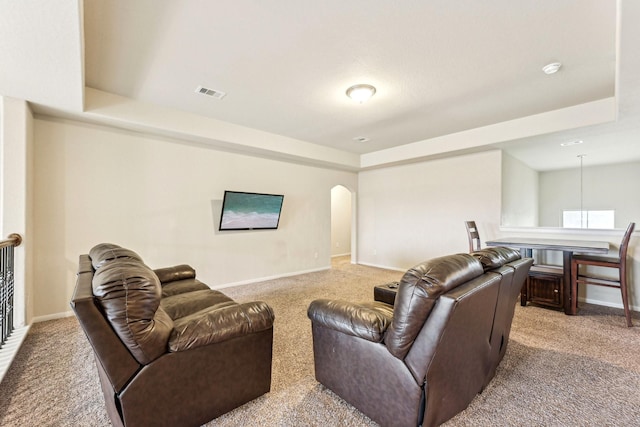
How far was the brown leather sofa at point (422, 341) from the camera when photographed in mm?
1377

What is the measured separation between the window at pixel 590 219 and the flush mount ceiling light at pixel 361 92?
25.3 feet

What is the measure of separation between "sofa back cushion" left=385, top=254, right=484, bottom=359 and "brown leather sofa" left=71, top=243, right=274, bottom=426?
0.84 m

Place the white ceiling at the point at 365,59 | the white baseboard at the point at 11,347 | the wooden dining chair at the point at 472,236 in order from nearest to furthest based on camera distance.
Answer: the white ceiling at the point at 365,59 < the white baseboard at the point at 11,347 < the wooden dining chair at the point at 472,236

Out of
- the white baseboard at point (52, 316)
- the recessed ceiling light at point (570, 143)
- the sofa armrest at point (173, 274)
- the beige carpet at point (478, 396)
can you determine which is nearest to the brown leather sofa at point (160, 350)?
the beige carpet at point (478, 396)

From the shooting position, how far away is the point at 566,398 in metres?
1.90

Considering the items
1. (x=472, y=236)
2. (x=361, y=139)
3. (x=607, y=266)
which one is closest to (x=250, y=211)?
(x=361, y=139)

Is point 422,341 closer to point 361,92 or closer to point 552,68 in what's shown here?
point 361,92

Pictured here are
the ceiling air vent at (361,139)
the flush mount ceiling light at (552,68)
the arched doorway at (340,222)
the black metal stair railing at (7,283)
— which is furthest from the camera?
the arched doorway at (340,222)

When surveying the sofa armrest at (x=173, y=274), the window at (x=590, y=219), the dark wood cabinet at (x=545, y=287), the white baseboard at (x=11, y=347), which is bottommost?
the white baseboard at (x=11, y=347)

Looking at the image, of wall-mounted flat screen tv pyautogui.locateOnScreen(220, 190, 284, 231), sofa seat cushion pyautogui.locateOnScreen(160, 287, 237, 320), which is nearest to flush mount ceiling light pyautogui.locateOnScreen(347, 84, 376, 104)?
wall-mounted flat screen tv pyautogui.locateOnScreen(220, 190, 284, 231)

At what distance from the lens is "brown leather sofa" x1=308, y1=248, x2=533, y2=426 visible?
4.52 feet

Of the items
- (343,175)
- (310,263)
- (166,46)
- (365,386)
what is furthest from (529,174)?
(166,46)

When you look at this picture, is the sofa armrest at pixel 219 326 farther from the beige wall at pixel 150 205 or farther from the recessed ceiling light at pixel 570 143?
the recessed ceiling light at pixel 570 143

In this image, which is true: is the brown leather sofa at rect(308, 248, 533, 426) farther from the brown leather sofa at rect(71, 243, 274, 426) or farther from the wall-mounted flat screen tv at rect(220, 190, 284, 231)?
the wall-mounted flat screen tv at rect(220, 190, 284, 231)
